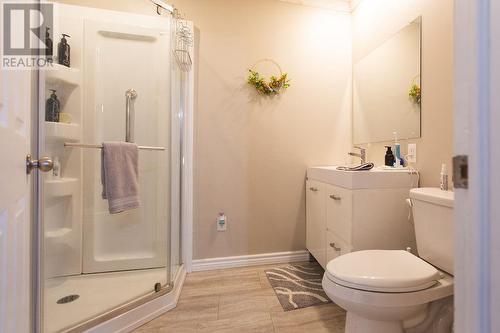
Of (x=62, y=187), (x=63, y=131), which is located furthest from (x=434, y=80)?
(x=62, y=187)

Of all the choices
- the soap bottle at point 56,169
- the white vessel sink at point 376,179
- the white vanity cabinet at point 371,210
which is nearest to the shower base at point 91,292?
the soap bottle at point 56,169

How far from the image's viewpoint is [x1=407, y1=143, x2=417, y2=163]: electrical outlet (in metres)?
1.59

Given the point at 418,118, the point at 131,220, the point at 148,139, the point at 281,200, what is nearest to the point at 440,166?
the point at 418,118

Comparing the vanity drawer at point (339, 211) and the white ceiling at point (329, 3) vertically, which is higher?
the white ceiling at point (329, 3)

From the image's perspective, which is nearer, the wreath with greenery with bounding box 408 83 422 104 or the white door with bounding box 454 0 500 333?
the white door with bounding box 454 0 500 333

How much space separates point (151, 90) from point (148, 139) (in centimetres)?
39

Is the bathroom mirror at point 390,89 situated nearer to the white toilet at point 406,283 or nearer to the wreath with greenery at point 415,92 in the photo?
the wreath with greenery at point 415,92

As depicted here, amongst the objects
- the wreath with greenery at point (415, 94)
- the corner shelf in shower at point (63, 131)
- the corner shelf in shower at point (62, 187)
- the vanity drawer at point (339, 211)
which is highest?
the wreath with greenery at point (415, 94)

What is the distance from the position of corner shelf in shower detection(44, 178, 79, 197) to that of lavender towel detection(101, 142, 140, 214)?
1.02ft

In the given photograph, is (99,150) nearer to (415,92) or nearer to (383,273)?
(383,273)

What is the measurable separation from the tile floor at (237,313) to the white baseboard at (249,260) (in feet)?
0.67

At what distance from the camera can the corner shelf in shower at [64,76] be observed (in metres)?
1.55

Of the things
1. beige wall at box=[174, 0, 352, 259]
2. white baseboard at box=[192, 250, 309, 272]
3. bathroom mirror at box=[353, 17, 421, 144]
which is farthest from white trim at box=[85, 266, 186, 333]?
bathroom mirror at box=[353, 17, 421, 144]

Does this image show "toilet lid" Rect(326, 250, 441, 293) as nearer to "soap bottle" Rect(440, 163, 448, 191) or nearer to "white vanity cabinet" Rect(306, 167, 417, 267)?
"white vanity cabinet" Rect(306, 167, 417, 267)
